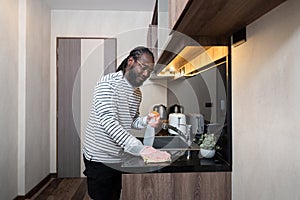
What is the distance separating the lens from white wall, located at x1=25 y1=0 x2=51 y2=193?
3148 mm

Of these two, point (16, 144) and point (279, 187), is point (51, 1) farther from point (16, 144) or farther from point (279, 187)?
point (279, 187)

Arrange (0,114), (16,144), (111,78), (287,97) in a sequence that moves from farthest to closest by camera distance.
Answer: (16,144) < (0,114) < (111,78) < (287,97)

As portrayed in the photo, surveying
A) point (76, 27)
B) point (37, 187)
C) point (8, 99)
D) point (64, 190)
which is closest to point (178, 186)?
point (8, 99)

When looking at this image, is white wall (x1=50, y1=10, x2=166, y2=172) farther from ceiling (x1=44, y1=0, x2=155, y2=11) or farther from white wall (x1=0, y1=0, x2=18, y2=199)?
white wall (x1=0, y1=0, x2=18, y2=199)

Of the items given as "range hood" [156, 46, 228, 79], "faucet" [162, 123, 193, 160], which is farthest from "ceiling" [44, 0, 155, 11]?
"faucet" [162, 123, 193, 160]

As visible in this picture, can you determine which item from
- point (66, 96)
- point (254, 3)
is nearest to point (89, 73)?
point (66, 96)

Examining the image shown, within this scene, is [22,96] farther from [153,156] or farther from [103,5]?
[153,156]

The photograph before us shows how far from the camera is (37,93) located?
→ 3430 mm

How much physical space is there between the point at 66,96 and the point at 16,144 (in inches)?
44.2

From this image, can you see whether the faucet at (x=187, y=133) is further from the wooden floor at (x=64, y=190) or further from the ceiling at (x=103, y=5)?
the ceiling at (x=103, y=5)

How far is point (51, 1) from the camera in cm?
362

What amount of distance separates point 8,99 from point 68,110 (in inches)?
48.4

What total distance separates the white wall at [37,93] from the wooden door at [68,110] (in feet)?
0.48

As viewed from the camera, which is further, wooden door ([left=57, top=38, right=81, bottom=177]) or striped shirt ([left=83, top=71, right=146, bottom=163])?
wooden door ([left=57, top=38, right=81, bottom=177])
